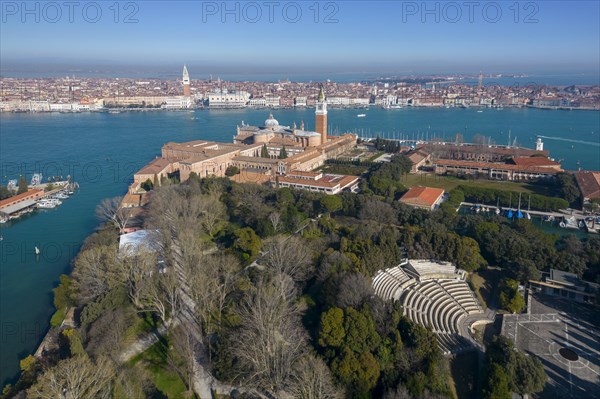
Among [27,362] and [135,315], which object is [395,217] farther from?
[27,362]

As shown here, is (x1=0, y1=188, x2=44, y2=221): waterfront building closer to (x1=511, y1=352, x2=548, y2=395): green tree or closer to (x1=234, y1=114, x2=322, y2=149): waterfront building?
(x1=234, y1=114, x2=322, y2=149): waterfront building

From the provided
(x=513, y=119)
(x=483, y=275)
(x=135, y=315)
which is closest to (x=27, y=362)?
(x=135, y=315)

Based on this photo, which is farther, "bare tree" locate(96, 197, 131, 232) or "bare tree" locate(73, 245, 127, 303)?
"bare tree" locate(96, 197, 131, 232)

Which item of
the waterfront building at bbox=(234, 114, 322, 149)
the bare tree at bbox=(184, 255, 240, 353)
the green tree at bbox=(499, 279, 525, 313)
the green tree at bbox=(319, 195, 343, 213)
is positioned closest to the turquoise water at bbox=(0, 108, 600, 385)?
the bare tree at bbox=(184, 255, 240, 353)

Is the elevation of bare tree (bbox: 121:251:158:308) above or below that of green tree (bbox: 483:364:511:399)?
above

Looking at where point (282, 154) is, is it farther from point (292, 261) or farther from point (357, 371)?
point (357, 371)

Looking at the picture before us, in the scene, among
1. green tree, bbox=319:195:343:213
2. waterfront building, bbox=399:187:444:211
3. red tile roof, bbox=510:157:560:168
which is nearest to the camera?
green tree, bbox=319:195:343:213
